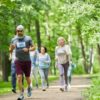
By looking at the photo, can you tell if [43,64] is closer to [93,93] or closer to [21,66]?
[21,66]

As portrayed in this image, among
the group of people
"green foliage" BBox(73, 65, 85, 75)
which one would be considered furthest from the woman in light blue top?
"green foliage" BBox(73, 65, 85, 75)

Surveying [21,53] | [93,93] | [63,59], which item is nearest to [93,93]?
[93,93]

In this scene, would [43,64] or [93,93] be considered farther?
[43,64]

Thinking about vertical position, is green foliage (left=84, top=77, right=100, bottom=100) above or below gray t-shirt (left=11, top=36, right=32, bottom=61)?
below

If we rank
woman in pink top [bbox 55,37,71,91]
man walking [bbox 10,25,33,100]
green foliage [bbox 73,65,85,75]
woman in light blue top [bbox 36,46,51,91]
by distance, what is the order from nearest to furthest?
man walking [bbox 10,25,33,100] < woman in pink top [bbox 55,37,71,91] < woman in light blue top [bbox 36,46,51,91] < green foliage [bbox 73,65,85,75]

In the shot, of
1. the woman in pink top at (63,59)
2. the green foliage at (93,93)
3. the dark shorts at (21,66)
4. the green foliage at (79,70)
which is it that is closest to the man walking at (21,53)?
the dark shorts at (21,66)

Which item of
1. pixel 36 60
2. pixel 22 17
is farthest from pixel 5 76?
pixel 36 60

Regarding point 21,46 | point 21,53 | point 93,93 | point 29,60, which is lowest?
point 93,93

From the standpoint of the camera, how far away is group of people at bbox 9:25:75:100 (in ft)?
49.1

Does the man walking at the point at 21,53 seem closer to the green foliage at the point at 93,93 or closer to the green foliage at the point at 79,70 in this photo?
the green foliage at the point at 93,93

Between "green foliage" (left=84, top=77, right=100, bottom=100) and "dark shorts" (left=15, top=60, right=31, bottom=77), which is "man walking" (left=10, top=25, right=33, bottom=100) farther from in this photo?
"green foliage" (left=84, top=77, right=100, bottom=100)

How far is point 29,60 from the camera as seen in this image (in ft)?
49.5

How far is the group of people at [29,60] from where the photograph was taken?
14969 millimetres

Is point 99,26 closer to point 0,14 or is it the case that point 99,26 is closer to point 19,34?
point 19,34
